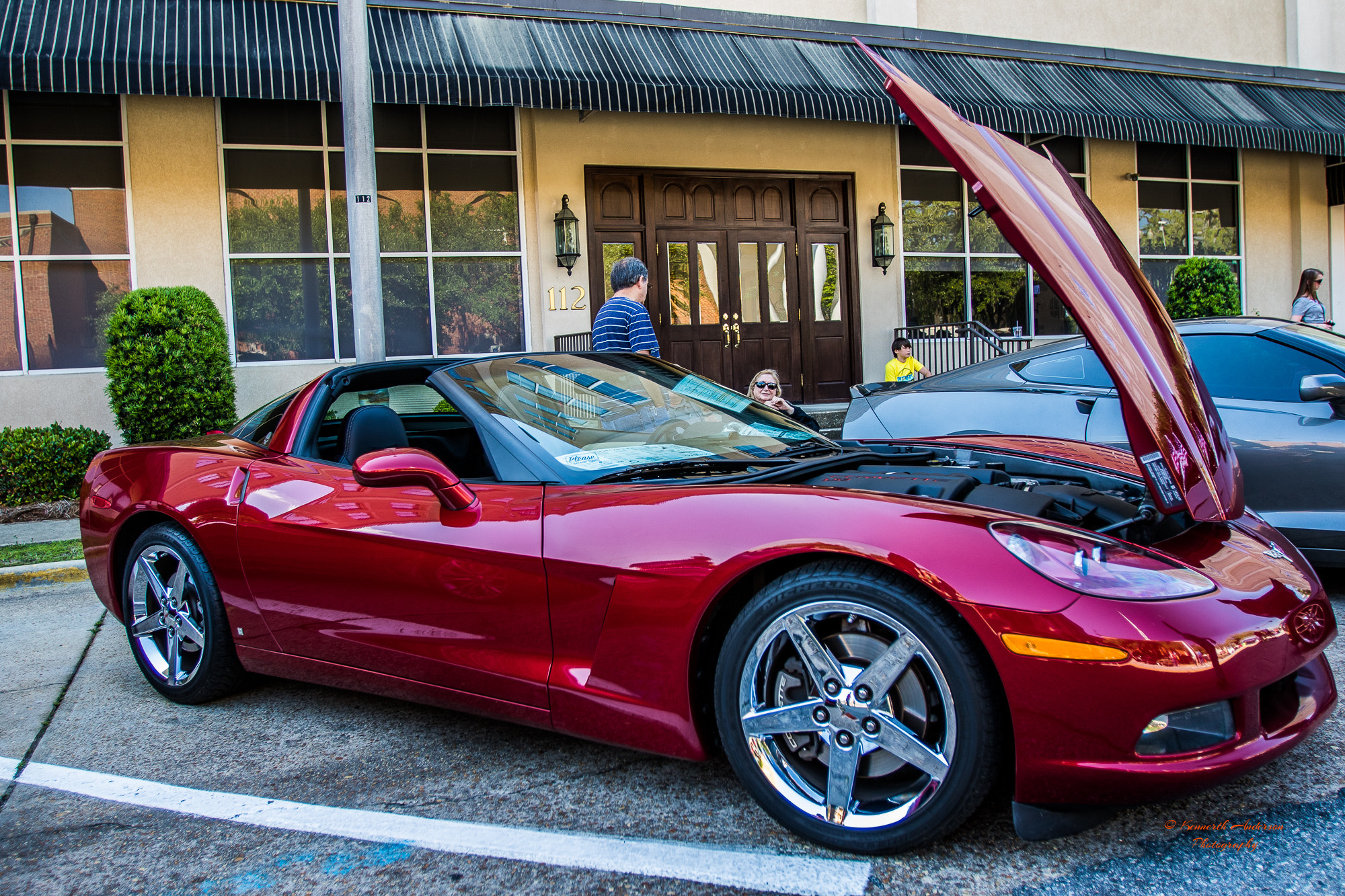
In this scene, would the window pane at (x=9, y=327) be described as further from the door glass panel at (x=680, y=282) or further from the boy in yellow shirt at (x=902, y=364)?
the boy in yellow shirt at (x=902, y=364)

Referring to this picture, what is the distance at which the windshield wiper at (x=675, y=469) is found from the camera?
271cm

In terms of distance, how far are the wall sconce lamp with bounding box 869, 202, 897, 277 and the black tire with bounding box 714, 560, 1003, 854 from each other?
1034cm

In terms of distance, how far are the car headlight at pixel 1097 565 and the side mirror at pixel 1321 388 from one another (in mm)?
2882

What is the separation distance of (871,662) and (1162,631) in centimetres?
60

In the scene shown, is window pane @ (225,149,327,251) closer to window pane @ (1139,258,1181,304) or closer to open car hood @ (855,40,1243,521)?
open car hood @ (855,40,1243,521)

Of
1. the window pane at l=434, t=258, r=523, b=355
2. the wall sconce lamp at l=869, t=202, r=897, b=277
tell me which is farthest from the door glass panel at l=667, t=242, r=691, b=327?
the wall sconce lamp at l=869, t=202, r=897, b=277

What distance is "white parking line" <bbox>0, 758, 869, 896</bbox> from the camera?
84.8 inches

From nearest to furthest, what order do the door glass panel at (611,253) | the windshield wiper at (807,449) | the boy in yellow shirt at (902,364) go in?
1. the windshield wiper at (807,449)
2. the boy in yellow shirt at (902,364)
3. the door glass panel at (611,253)

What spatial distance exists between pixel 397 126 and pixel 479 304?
2.05 m

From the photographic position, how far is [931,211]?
41.3ft

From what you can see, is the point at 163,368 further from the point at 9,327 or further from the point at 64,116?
the point at 64,116

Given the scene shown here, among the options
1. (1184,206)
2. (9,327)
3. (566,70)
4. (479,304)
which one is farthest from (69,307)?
(1184,206)

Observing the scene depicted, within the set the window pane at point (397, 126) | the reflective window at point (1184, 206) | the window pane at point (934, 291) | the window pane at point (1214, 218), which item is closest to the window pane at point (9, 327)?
the window pane at point (397, 126)

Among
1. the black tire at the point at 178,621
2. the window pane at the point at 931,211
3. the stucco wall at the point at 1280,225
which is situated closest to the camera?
the black tire at the point at 178,621
